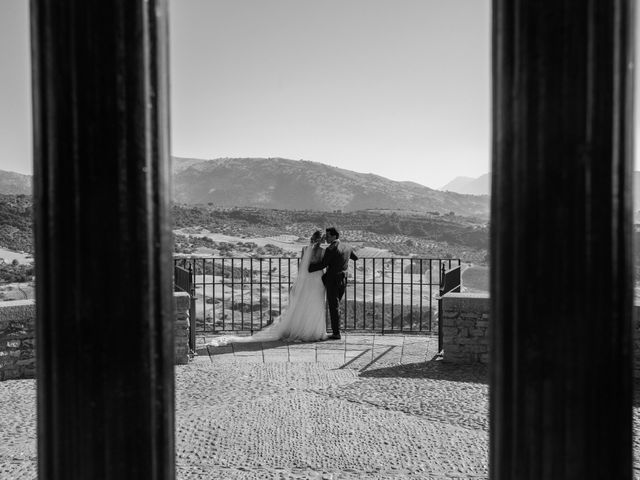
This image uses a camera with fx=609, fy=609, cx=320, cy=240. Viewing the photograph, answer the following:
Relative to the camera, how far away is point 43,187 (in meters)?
1.39

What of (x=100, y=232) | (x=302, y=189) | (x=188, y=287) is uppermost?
(x=302, y=189)

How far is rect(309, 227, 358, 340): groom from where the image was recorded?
884 centimetres

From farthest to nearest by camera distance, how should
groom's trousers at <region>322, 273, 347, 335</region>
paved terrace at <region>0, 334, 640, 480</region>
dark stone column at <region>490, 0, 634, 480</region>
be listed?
groom's trousers at <region>322, 273, 347, 335</region> < paved terrace at <region>0, 334, 640, 480</region> < dark stone column at <region>490, 0, 634, 480</region>

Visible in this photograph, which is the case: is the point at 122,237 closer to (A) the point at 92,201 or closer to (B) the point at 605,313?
(A) the point at 92,201

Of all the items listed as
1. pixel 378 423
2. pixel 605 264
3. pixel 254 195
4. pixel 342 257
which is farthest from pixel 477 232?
pixel 254 195

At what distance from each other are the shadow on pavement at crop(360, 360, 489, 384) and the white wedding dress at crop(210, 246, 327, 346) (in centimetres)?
204

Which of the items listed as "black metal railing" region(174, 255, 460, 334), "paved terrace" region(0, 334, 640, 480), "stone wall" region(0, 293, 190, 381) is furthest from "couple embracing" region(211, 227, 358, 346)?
"stone wall" region(0, 293, 190, 381)

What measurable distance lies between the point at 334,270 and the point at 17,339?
168 inches

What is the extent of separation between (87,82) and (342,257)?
7.62 meters

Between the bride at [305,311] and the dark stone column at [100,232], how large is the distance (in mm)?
7564

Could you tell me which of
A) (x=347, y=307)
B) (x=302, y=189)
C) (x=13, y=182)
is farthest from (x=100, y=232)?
(x=13, y=182)

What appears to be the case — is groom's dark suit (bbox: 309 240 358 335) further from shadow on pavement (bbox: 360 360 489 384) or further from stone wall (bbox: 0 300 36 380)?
stone wall (bbox: 0 300 36 380)

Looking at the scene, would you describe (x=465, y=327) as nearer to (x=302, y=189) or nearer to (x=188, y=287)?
(x=188, y=287)

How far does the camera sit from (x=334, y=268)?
896 cm
